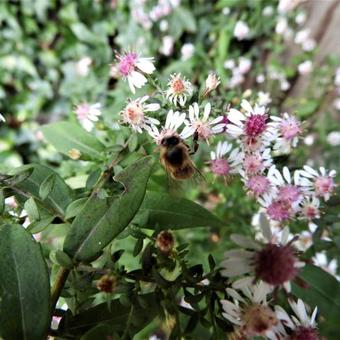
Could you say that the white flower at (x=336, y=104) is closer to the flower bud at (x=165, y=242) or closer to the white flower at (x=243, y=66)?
the white flower at (x=243, y=66)

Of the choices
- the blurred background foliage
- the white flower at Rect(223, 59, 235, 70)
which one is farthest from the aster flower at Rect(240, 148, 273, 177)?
the white flower at Rect(223, 59, 235, 70)

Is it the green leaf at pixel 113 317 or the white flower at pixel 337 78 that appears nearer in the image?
the green leaf at pixel 113 317

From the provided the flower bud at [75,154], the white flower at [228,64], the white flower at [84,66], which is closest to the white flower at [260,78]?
the white flower at [228,64]

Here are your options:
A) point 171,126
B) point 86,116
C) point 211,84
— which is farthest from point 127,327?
point 86,116

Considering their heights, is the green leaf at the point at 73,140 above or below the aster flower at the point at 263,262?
below

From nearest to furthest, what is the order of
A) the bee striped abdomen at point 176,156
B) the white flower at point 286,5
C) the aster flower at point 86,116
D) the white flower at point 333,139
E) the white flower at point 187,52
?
1. the bee striped abdomen at point 176,156
2. the aster flower at point 86,116
3. the white flower at point 333,139
4. the white flower at point 187,52
5. the white flower at point 286,5

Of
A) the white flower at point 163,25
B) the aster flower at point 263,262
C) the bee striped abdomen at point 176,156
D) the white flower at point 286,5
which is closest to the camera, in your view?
the aster flower at point 263,262

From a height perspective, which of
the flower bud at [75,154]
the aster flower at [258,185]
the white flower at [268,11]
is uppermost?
the aster flower at [258,185]
